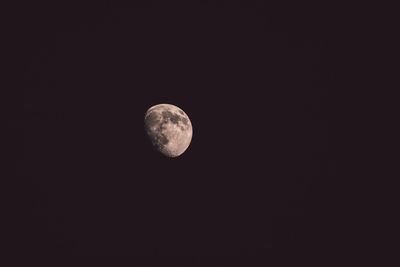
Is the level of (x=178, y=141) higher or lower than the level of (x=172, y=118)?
lower

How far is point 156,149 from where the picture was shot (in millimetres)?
3406

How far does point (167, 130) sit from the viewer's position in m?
3.29

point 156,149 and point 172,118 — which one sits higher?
point 172,118

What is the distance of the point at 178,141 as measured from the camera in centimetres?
339

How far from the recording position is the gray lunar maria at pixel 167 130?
3.31 meters

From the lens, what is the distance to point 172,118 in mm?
3404

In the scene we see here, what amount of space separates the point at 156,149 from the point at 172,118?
0.56 m

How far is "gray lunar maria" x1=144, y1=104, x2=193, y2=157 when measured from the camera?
130 inches

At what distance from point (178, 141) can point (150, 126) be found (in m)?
0.50

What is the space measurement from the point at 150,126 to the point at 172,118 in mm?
367

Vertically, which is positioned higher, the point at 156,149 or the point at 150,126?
the point at 150,126

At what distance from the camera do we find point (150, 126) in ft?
11.0

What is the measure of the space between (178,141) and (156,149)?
0.38 meters
